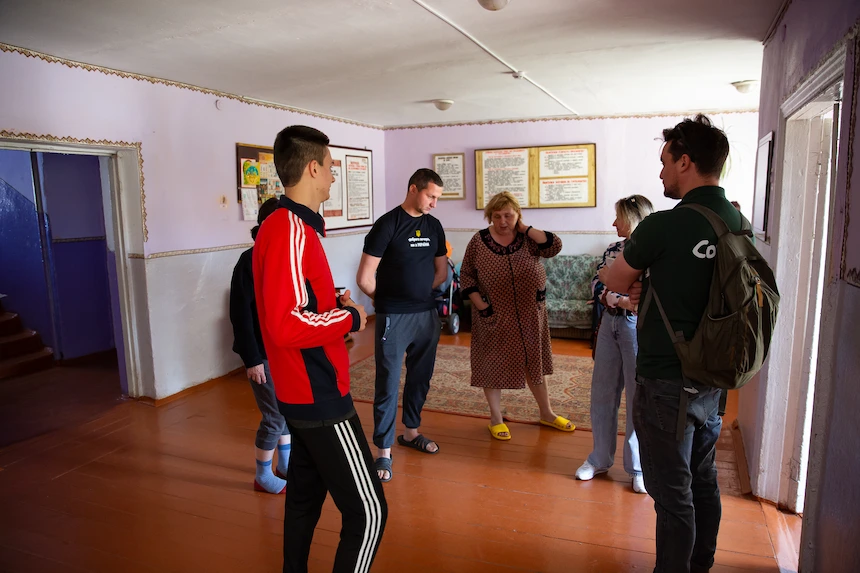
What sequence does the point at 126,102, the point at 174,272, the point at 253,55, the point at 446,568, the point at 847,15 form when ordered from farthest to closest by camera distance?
1. the point at 174,272
2. the point at 126,102
3. the point at 253,55
4. the point at 446,568
5. the point at 847,15

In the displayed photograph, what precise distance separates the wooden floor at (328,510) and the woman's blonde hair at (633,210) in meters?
1.32

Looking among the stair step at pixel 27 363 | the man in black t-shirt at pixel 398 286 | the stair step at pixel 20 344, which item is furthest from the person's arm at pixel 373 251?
the stair step at pixel 20 344

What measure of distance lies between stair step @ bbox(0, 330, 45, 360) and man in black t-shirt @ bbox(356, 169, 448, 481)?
4047mm

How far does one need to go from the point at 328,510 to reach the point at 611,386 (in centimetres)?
149

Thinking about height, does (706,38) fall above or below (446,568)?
above

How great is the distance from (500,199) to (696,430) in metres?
1.70

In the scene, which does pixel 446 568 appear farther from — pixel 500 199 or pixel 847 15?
pixel 847 15

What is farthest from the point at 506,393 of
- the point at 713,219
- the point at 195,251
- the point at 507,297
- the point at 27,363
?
the point at 27,363

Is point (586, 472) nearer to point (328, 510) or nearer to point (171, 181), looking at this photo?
point (328, 510)

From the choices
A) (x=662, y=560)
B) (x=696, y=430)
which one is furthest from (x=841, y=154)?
(x=662, y=560)

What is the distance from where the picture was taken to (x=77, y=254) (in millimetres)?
5617

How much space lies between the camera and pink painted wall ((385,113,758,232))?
19.6 feet

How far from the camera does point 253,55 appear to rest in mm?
3553

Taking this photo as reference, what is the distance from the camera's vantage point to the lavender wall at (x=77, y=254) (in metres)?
5.43
